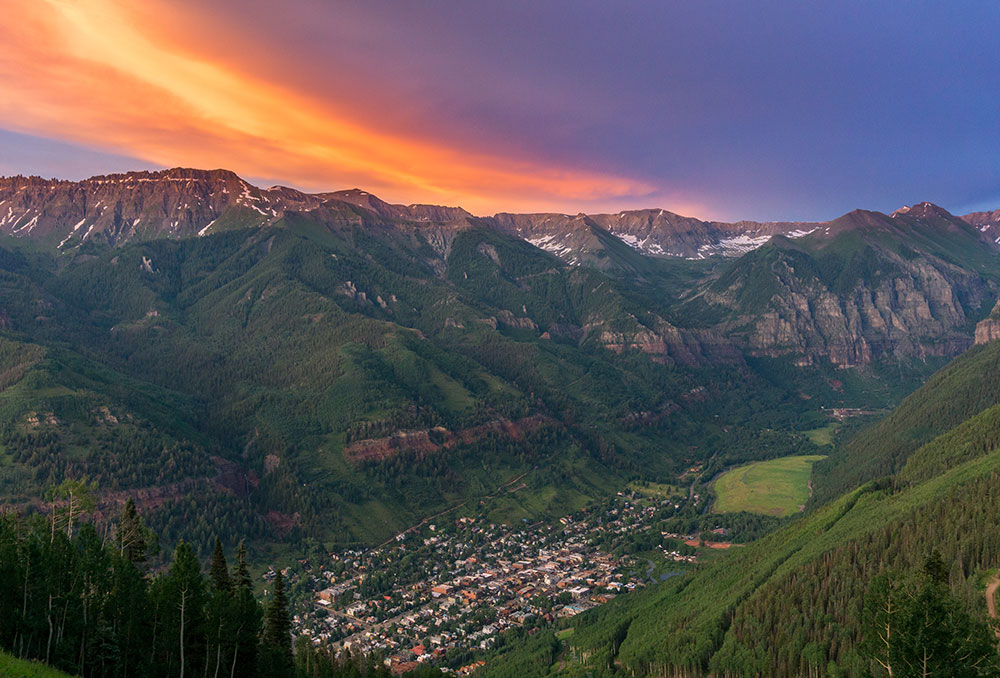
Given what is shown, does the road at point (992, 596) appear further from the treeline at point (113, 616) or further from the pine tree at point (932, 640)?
the treeline at point (113, 616)

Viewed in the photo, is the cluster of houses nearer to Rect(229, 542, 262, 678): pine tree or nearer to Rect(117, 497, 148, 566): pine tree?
Rect(117, 497, 148, 566): pine tree

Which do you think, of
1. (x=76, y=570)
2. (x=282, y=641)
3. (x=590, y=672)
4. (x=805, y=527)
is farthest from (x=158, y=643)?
(x=805, y=527)

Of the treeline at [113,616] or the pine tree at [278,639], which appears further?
the pine tree at [278,639]

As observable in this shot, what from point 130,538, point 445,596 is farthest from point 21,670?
point 445,596

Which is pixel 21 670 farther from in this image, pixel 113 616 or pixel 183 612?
pixel 113 616

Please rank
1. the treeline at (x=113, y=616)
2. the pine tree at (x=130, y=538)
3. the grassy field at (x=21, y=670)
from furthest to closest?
1. the pine tree at (x=130, y=538)
2. the treeline at (x=113, y=616)
3. the grassy field at (x=21, y=670)

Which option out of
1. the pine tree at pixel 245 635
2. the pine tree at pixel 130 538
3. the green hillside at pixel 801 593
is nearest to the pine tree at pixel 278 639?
the pine tree at pixel 245 635

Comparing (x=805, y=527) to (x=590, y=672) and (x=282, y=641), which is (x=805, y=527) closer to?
(x=590, y=672)
